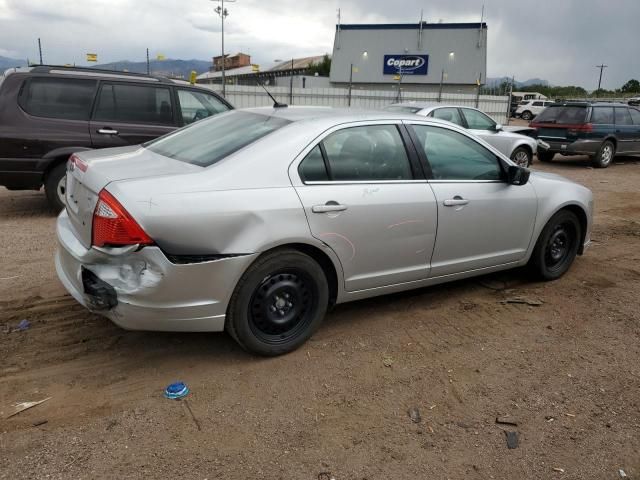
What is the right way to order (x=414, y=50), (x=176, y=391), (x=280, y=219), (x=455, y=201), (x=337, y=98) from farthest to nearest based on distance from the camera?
(x=414, y=50) < (x=337, y=98) < (x=455, y=201) < (x=280, y=219) < (x=176, y=391)

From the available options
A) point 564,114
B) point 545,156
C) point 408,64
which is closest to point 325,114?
point 564,114

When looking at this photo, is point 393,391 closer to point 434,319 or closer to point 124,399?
point 434,319

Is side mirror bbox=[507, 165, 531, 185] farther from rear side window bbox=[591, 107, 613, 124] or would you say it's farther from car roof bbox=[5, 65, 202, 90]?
rear side window bbox=[591, 107, 613, 124]

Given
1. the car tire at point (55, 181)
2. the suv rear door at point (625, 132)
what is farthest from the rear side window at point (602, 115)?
the car tire at point (55, 181)

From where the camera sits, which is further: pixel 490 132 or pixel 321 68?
pixel 321 68

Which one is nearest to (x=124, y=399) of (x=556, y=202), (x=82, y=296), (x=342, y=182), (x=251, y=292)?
(x=82, y=296)

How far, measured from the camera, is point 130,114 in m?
7.12

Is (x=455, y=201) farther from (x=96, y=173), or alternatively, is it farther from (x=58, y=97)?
(x=58, y=97)

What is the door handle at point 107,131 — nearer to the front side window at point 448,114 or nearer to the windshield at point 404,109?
the windshield at point 404,109

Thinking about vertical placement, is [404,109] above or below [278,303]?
above

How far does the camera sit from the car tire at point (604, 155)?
13578mm

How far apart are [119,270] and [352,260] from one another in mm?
1471

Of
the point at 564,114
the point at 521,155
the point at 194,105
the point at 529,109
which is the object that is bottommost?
the point at 521,155

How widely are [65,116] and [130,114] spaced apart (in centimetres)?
81
